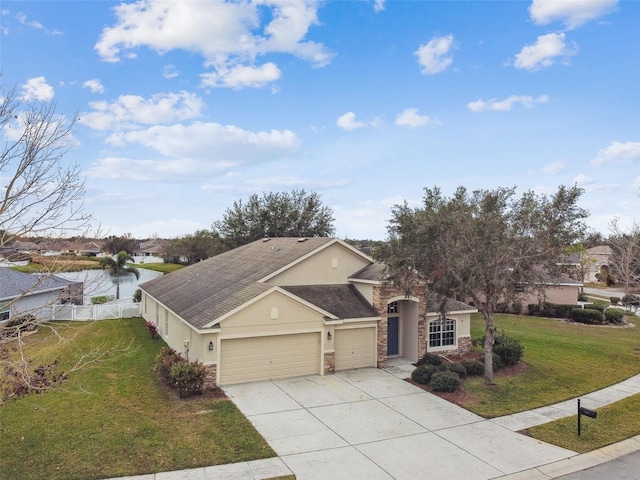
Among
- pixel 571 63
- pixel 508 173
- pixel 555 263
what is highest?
pixel 571 63

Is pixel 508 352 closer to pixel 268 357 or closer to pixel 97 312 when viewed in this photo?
pixel 268 357

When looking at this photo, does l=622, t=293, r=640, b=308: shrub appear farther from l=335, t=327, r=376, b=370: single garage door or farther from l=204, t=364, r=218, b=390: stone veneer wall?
l=204, t=364, r=218, b=390: stone veneer wall

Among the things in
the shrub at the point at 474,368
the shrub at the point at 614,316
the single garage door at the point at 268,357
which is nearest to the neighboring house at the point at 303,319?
the single garage door at the point at 268,357

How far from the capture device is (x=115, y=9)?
1213cm

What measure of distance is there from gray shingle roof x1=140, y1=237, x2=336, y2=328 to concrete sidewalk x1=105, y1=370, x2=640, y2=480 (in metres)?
3.33

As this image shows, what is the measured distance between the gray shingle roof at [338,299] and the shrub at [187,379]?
16.9ft

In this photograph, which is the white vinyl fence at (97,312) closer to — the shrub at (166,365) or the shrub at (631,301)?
the shrub at (166,365)

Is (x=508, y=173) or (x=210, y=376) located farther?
(x=508, y=173)

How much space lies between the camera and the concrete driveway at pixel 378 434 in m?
9.80

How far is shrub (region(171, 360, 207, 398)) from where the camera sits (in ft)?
45.3

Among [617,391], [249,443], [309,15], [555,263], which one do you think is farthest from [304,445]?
[309,15]

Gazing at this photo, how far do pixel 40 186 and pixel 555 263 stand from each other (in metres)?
15.3

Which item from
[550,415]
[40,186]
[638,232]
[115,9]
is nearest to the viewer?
[40,186]

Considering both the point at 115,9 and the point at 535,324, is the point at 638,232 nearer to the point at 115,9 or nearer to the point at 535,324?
the point at 535,324
